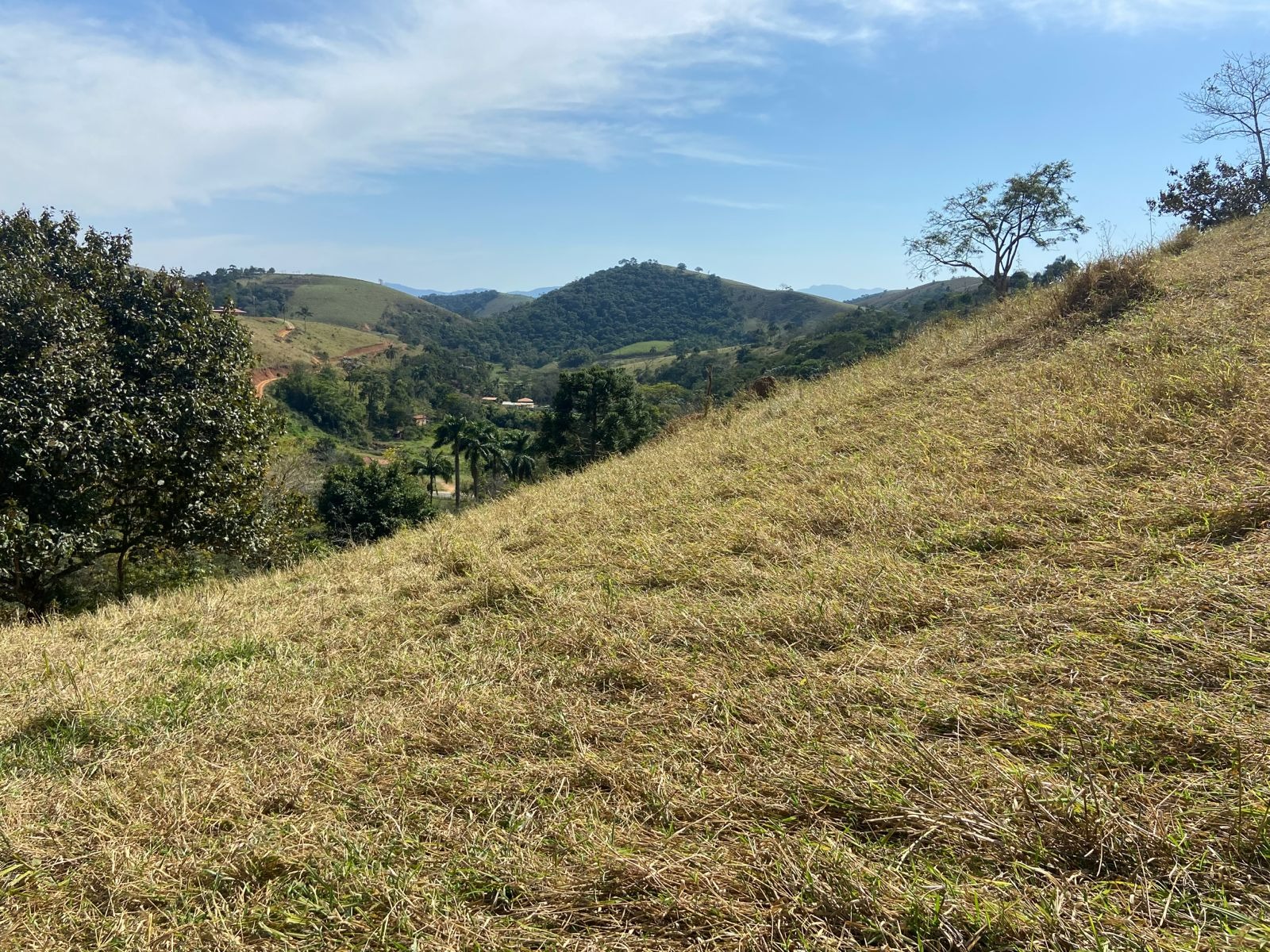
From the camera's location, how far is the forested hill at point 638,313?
148 metres

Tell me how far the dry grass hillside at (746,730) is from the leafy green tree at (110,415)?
8.36 feet

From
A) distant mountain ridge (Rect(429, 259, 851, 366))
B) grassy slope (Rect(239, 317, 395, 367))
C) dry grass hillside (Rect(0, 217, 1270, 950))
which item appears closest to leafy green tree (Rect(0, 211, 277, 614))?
dry grass hillside (Rect(0, 217, 1270, 950))

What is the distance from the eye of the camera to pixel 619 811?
2.13 meters

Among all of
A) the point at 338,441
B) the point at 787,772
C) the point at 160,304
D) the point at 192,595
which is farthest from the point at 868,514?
the point at 338,441

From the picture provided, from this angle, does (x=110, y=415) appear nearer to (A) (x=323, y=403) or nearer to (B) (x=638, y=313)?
(A) (x=323, y=403)

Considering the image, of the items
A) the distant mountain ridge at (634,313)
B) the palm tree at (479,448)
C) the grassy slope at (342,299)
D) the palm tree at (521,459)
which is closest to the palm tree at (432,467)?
the palm tree at (479,448)

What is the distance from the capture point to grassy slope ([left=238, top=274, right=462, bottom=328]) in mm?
137625

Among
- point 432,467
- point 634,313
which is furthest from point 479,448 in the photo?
point 634,313

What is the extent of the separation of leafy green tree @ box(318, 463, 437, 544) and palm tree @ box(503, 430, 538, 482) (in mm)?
9034

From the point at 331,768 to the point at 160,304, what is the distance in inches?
316

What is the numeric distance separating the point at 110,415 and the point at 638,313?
169758 millimetres

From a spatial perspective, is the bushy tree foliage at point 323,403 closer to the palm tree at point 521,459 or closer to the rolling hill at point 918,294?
the palm tree at point 521,459

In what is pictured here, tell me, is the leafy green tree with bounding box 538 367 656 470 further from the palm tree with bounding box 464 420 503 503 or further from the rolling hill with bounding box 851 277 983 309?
the rolling hill with bounding box 851 277 983 309

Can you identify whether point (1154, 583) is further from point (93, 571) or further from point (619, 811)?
point (93, 571)
